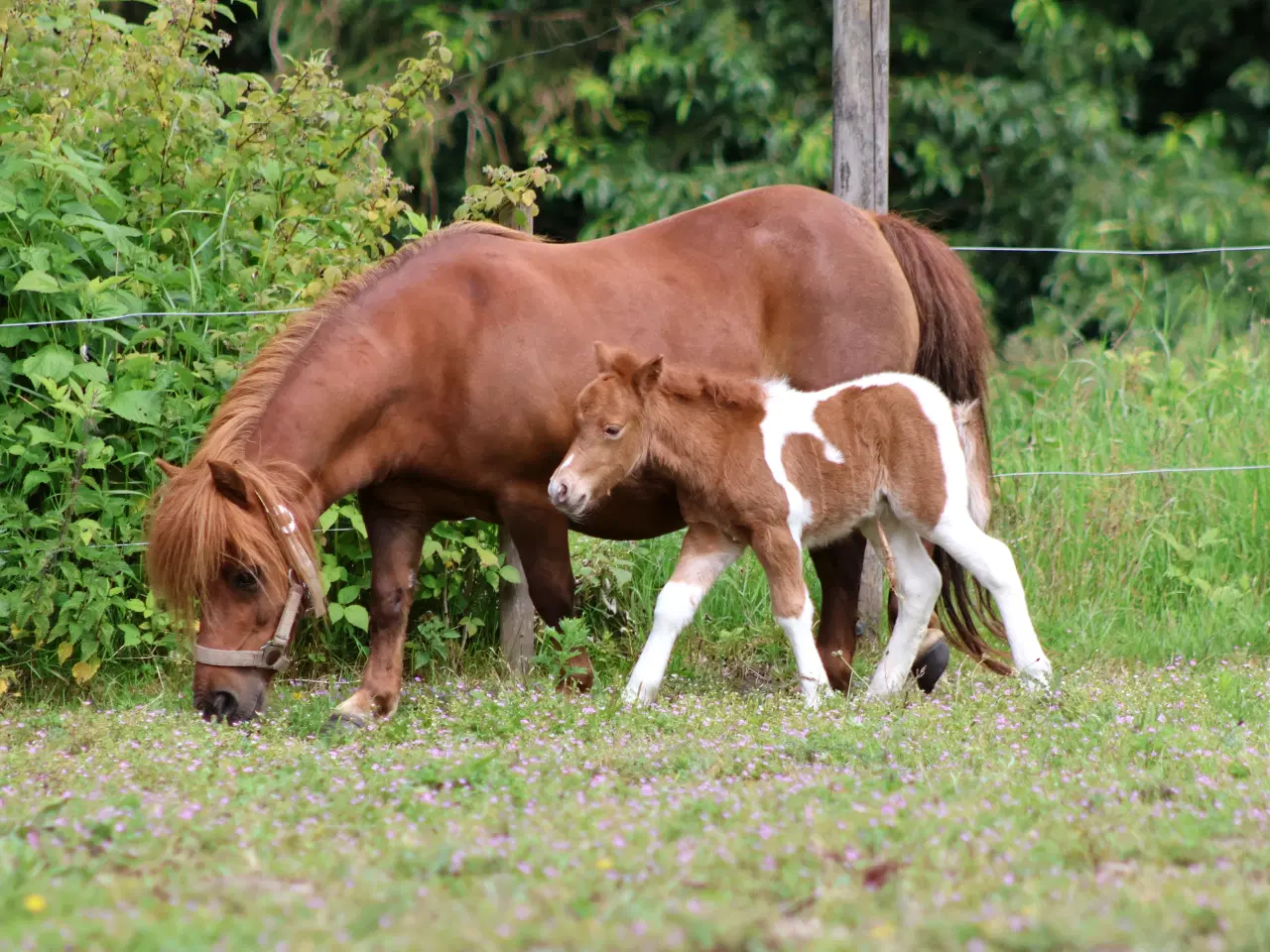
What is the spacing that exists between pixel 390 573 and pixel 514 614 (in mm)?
987

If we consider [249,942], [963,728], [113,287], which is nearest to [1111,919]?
[249,942]

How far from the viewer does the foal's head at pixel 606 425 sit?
4.78m

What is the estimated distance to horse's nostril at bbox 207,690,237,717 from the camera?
4676 mm

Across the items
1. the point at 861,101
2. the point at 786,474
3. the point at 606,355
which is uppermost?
the point at 861,101

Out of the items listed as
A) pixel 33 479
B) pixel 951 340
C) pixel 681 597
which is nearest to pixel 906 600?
pixel 681 597

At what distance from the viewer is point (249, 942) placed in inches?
94.8

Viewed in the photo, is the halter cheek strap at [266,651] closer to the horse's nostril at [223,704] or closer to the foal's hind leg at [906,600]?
the horse's nostril at [223,704]

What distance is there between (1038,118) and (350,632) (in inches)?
287

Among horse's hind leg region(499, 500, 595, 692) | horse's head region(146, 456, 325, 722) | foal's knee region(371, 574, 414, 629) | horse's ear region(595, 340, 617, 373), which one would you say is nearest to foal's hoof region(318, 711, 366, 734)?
horse's head region(146, 456, 325, 722)

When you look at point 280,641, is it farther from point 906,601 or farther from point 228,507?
point 906,601

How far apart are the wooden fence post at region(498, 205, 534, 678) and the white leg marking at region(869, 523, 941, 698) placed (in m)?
1.58

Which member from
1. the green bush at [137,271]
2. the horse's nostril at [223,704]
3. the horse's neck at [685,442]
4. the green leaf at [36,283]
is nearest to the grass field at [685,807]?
the horse's nostril at [223,704]

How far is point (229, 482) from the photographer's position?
451 cm

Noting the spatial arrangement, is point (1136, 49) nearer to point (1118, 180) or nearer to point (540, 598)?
point (1118, 180)
